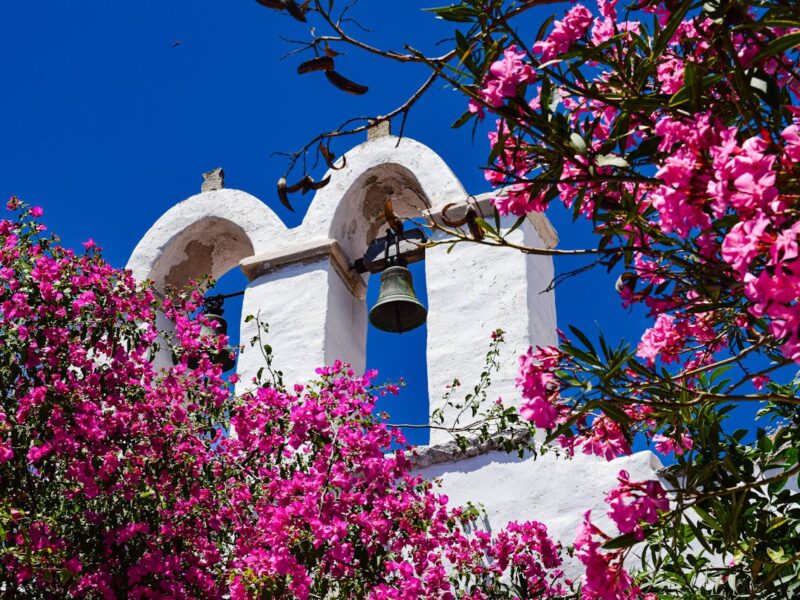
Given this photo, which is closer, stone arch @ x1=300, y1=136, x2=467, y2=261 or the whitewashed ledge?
the whitewashed ledge

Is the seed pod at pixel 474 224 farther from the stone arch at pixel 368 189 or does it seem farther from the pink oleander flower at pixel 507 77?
the stone arch at pixel 368 189

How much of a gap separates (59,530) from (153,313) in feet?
3.64

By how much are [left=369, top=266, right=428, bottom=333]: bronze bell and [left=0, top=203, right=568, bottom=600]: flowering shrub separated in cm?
120

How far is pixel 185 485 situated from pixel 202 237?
320 cm

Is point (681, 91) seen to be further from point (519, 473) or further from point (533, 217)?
point (533, 217)

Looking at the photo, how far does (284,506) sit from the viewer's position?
3.34 metres

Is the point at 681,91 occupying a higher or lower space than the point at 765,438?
higher

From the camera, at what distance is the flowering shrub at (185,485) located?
327cm

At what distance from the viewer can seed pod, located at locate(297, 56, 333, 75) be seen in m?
2.27

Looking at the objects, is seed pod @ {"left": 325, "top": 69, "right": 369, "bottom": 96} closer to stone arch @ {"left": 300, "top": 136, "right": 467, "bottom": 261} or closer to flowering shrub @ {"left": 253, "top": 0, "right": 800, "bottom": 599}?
flowering shrub @ {"left": 253, "top": 0, "right": 800, "bottom": 599}

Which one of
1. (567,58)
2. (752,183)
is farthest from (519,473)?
(752,183)

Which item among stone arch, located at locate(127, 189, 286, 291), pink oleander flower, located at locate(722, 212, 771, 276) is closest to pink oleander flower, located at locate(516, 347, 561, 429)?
pink oleander flower, located at locate(722, 212, 771, 276)

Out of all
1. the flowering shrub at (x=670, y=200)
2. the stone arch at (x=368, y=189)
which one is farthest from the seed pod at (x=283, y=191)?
the stone arch at (x=368, y=189)

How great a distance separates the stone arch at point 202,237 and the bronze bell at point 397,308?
1198 millimetres
